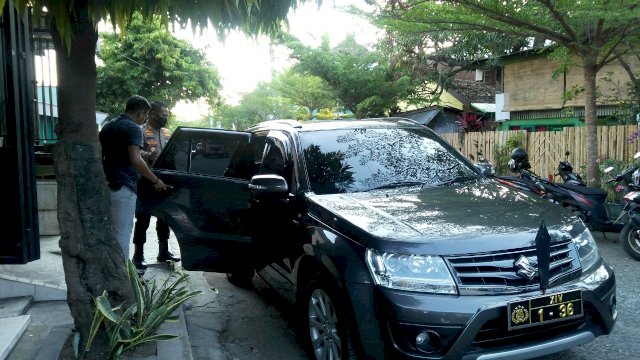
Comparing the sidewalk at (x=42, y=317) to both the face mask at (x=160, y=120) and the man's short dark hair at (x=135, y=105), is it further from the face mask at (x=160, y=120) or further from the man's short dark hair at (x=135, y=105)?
the face mask at (x=160, y=120)

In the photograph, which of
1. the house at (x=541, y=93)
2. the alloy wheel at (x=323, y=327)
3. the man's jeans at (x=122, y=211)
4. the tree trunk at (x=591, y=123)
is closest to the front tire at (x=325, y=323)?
the alloy wheel at (x=323, y=327)

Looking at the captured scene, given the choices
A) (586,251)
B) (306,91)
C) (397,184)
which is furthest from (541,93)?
(586,251)

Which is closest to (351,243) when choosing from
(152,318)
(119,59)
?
(152,318)

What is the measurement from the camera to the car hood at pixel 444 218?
2.96 meters

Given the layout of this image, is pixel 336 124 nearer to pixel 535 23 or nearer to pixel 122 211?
pixel 122 211

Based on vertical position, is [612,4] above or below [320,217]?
above

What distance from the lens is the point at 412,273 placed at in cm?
290

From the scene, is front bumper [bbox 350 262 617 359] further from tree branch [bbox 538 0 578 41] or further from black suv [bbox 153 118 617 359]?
tree branch [bbox 538 0 578 41]

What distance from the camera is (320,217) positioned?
3.55 metres

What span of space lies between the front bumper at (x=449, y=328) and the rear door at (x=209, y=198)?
6.46 ft

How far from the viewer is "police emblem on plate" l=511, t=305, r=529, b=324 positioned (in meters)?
2.82

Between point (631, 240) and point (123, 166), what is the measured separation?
575 cm

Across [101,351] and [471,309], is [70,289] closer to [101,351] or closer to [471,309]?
[101,351]

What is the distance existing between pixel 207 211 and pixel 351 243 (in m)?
2.16
